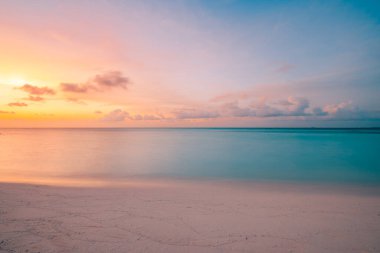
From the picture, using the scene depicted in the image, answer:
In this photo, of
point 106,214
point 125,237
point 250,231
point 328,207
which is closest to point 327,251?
point 250,231

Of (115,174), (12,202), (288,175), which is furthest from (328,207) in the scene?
(115,174)

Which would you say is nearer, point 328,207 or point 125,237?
point 125,237

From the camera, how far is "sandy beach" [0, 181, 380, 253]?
4.85 m

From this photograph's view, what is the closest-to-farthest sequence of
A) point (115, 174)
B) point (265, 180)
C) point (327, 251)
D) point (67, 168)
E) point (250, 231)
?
point (327, 251)
point (250, 231)
point (265, 180)
point (115, 174)
point (67, 168)

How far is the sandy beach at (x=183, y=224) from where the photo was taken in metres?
4.85

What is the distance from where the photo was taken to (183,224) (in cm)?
587

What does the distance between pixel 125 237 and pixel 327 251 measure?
4960 millimetres

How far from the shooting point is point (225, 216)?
21.2 feet

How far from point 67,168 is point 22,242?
1558 cm

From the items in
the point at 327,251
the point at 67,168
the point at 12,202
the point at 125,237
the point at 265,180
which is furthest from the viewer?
the point at 67,168

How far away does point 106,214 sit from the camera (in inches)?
255

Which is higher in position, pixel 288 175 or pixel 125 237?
pixel 125 237

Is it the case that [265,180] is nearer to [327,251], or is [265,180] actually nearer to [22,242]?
[327,251]

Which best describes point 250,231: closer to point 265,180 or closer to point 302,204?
point 302,204
